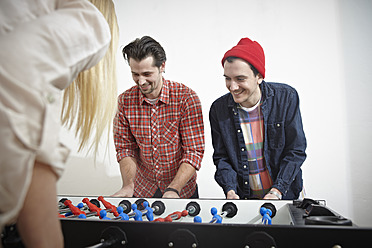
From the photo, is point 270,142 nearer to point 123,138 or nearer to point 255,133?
point 255,133

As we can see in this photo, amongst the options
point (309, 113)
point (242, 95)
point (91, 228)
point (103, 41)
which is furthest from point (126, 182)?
point (103, 41)

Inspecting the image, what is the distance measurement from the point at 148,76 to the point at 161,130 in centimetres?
42

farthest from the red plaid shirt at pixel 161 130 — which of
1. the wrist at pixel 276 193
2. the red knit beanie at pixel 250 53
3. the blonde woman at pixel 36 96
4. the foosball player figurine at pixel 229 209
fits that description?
the blonde woman at pixel 36 96

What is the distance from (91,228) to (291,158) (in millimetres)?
1571

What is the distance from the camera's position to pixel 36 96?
0.47 m

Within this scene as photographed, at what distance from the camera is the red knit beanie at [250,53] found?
7.95ft

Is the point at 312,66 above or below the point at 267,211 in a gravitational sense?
above

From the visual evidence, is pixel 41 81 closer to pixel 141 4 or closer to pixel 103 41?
pixel 103 41

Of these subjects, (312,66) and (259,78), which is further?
(312,66)

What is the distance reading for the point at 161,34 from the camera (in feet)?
9.90

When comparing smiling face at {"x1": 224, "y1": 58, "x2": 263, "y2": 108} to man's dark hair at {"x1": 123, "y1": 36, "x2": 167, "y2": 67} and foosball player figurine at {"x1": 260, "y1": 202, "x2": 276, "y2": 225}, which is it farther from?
foosball player figurine at {"x1": 260, "y1": 202, "x2": 276, "y2": 225}

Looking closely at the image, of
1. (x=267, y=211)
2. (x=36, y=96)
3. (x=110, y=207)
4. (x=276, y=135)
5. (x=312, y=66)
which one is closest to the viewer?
(x=36, y=96)

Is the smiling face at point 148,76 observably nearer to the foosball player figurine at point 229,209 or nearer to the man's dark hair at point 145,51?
the man's dark hair at point 145,51

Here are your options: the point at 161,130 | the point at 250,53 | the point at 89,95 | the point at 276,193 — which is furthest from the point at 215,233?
the point at 250,53
